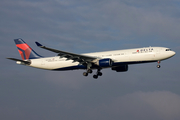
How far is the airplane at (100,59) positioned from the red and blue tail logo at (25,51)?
157 cm

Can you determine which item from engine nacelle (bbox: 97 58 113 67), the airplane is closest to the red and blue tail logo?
the airplane

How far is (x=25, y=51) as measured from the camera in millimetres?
57156

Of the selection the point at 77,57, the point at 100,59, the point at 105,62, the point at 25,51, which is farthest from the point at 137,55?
the point at 25,51

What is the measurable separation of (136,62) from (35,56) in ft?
73.8

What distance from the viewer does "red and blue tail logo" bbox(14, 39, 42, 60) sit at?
56.2 meters

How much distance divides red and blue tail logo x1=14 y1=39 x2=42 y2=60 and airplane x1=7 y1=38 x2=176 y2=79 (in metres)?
1.57

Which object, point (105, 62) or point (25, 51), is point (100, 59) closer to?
point (105, 62)

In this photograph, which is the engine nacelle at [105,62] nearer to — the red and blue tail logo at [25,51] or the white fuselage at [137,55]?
the white fuselage at [137,55]

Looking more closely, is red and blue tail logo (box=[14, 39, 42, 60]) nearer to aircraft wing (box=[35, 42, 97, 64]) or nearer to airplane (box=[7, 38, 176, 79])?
airplane (box=[7, 38, 176, 79])

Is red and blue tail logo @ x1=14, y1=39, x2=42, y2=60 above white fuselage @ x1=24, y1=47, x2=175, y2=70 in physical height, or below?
above

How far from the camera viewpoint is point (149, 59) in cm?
4591

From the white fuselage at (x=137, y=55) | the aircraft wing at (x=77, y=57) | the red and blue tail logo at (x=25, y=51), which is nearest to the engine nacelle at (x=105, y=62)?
the white fuselage at (x=137, y=55)

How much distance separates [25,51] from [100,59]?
1907cm

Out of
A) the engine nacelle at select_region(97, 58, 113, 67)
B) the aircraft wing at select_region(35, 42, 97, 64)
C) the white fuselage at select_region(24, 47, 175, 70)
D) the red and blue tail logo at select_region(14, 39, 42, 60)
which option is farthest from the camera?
the red and blue tail logo at select_region(14, 39, 42, 60)
